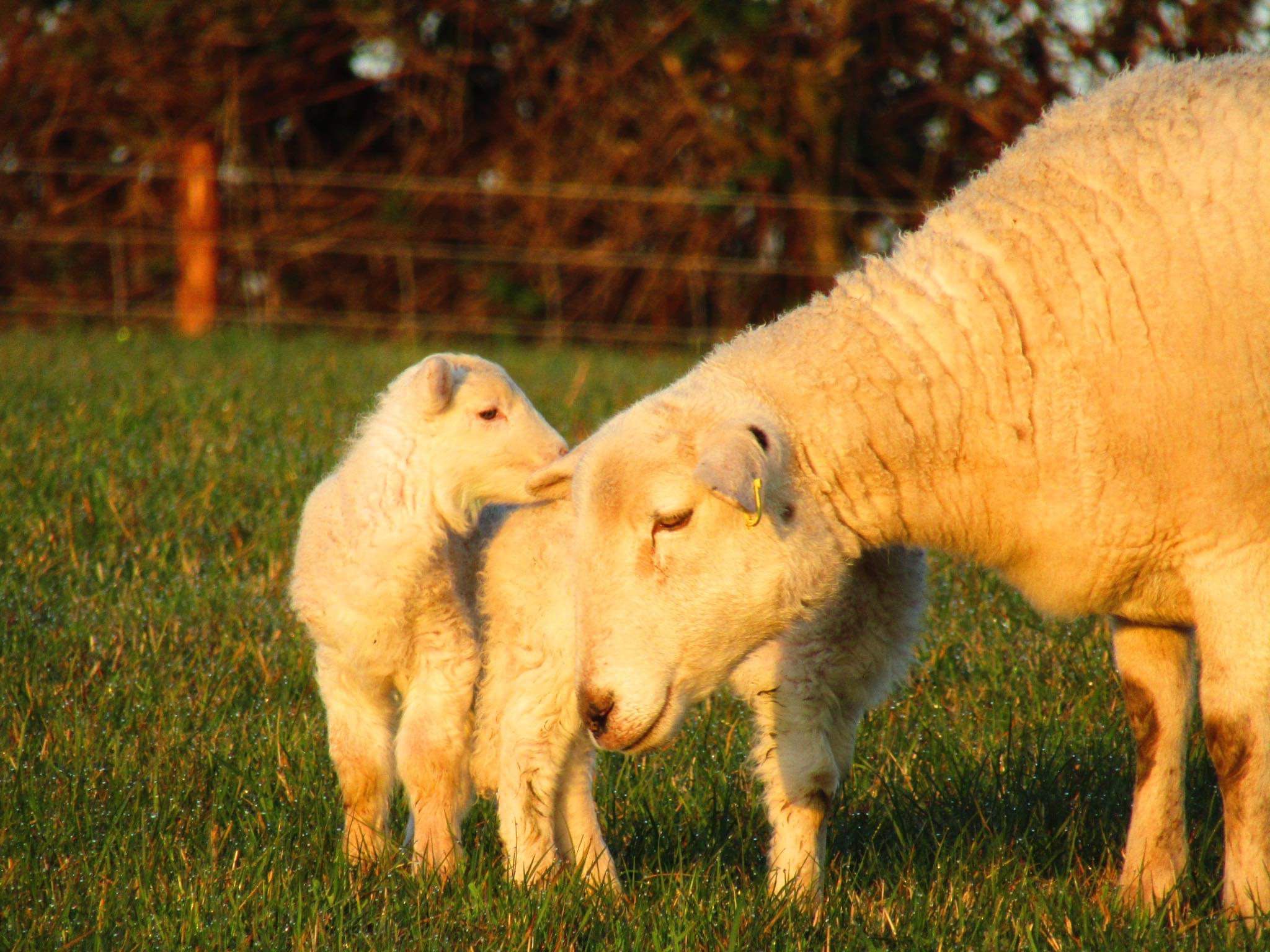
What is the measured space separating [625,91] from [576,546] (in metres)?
12.0

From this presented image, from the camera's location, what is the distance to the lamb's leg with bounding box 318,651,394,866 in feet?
10.6

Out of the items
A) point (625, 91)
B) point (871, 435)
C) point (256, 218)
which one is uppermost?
point (625, 91)

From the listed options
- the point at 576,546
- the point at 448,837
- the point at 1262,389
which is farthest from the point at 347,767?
the point at 1262,389

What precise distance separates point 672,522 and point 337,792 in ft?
3.99

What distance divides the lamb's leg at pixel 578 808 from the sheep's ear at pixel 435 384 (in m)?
0.81

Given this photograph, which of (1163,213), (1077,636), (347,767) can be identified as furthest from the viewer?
(1077,636)

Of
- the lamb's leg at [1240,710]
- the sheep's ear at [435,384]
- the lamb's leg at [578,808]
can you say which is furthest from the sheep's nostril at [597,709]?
the lamb's leg at [1240,710]

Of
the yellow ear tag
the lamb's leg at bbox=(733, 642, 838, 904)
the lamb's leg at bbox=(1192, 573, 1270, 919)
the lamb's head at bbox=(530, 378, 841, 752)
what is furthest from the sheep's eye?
the lamb's leg at bbox=(1192, 573, 1270, 919)

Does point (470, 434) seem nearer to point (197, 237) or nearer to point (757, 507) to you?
point (757, 507)

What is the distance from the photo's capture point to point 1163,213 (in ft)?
9.92

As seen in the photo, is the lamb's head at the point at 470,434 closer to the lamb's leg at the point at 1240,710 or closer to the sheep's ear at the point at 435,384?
the sheep's ear at the point at 435,384

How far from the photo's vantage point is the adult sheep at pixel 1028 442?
2.88 m

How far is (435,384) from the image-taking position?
341 cm

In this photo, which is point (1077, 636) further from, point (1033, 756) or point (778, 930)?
A: point (778, 930)
